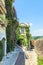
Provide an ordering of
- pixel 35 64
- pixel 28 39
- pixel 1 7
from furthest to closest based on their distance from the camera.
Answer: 1. pixel 28 39
2. pixel 1 7
3. pixel 35 64

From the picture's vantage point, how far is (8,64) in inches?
627

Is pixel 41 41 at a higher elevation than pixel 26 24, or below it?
below

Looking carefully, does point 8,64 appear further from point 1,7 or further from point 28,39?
point 28,39

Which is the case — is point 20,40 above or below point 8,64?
above

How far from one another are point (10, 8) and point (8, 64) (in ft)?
38.3

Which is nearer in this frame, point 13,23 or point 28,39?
point 13,23

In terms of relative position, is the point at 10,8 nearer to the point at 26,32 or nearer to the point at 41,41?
the point at 41,41

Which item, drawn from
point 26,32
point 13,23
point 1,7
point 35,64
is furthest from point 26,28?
point 35,64

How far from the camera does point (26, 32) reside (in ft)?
152

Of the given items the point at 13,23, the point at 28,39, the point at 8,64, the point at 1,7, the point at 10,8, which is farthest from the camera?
the point at 28,39

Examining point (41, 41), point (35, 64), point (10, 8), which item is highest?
point (10, 8)

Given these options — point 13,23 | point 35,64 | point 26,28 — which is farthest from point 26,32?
point 35,64

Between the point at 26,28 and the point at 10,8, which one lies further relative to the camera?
the point at 26,28

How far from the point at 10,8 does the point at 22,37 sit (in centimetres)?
1685
